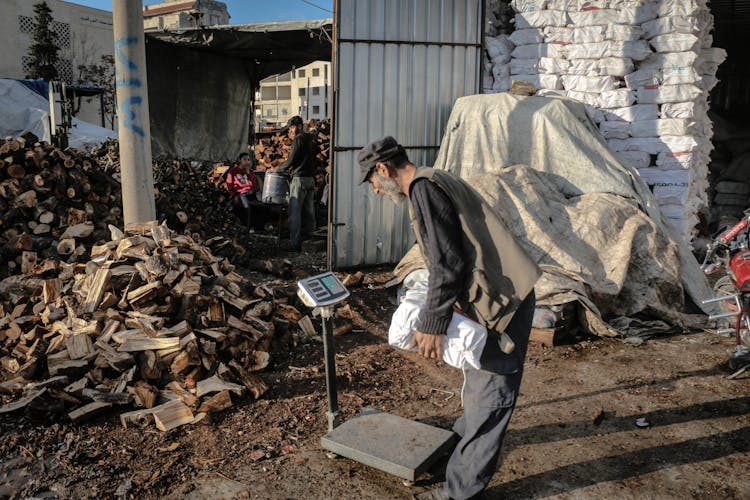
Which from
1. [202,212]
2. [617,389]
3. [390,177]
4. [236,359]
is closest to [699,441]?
[617,389]

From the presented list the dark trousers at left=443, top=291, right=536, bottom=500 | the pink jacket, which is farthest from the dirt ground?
the pink jacket

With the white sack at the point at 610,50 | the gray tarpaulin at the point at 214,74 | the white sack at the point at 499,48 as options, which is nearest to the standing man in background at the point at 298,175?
the gray tarpaulin at the point at 214,74

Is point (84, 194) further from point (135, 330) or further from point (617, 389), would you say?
point (617, 389)

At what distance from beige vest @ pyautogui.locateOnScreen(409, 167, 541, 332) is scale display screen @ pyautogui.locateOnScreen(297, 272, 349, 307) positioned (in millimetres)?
747

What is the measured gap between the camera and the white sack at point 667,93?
7642 millimetres

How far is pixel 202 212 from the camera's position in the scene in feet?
34.2

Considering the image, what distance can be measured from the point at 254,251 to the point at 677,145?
6.34m

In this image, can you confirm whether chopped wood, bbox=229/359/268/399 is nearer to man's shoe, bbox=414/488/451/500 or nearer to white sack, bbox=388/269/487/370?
man's shoe, bbox=414/488/451/500

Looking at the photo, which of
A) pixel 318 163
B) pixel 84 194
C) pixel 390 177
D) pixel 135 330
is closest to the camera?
pixel 390 177

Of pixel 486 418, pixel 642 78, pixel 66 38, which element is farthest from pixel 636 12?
pixel 66 38

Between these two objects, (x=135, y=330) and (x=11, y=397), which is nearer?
(x=11, y=397)

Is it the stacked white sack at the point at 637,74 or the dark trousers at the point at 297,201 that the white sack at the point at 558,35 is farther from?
the dark trousers at the point at 297,201

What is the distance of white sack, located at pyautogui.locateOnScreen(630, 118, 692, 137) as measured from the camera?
7676 mm

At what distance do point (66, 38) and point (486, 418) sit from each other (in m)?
Result: 30.7
